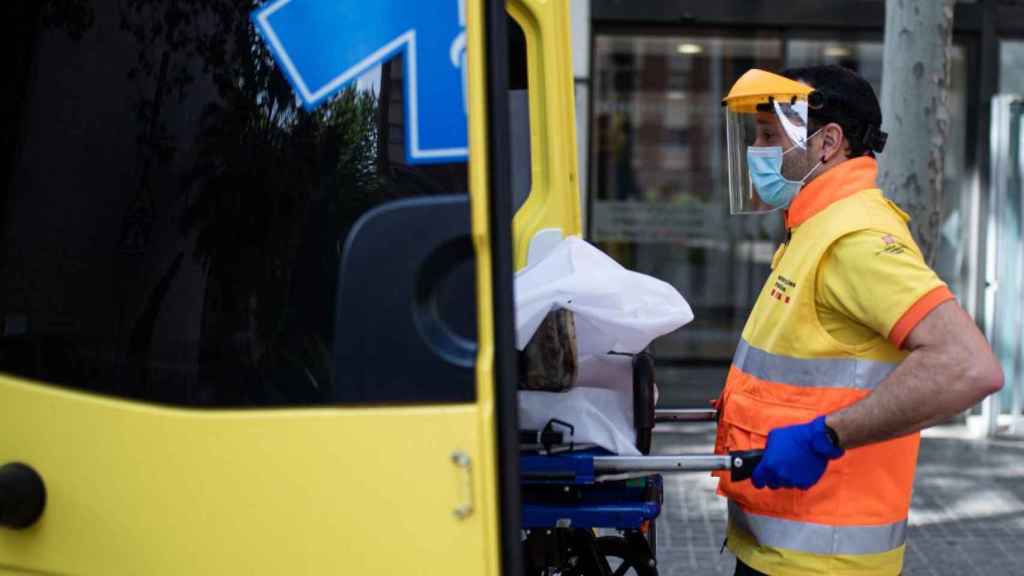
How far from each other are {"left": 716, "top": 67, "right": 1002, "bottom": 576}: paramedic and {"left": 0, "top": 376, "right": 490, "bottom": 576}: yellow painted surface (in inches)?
31.8

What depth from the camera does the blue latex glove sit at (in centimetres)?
231

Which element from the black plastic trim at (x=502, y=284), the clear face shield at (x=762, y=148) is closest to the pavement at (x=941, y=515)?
the clear face shield at (x=762, y=148)

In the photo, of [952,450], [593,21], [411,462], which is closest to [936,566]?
[952,450]

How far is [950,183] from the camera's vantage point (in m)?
9.85

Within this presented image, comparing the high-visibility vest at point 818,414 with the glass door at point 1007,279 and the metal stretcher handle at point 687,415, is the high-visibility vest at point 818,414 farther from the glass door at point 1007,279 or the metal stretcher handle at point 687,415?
the glass door at point 1007,279

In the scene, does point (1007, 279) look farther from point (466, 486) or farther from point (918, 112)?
point (466, 486)

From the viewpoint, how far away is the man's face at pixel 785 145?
2.71 metres

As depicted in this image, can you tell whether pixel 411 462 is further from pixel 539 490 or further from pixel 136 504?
pixel 539 490

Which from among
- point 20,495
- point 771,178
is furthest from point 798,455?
point 20,495

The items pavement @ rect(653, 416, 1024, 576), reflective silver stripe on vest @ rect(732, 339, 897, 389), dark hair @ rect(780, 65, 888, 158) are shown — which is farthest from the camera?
pavement @ rect(653, 416, 1024, 576)

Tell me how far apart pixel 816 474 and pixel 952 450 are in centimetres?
649

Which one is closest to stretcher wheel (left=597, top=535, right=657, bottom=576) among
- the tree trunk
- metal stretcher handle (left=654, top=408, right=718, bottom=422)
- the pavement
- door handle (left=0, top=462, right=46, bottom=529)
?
metal stretcher handle (left=654, top=408, right=718, bottom=422)

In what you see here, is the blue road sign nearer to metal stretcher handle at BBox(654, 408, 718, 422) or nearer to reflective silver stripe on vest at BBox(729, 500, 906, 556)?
reflective silver stripe on vest at BBox(729, 500, 906, 556)

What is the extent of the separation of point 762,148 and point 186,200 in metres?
1.39
